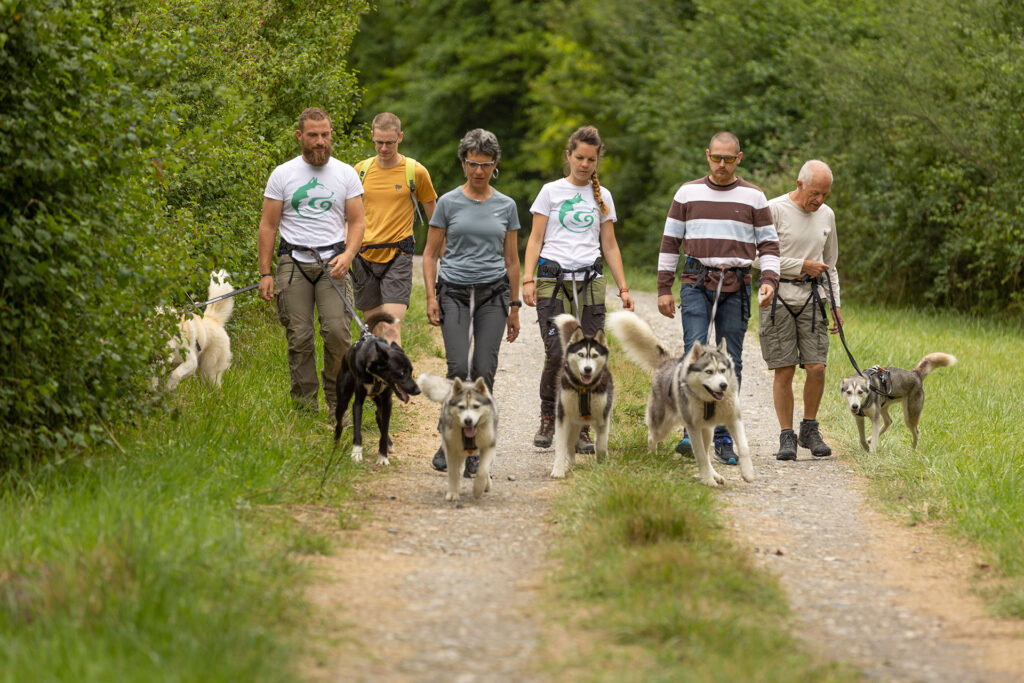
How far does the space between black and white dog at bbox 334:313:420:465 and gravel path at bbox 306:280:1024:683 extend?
33cm

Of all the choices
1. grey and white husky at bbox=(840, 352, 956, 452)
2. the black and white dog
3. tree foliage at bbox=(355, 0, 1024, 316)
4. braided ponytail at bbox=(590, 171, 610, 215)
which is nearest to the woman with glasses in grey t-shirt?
the black and white dog

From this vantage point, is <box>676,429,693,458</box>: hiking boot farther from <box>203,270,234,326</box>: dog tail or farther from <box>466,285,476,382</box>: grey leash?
<box>203,270,234,326</box>: dog tail

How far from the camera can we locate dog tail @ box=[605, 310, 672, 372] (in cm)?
738

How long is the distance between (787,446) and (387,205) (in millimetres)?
3484

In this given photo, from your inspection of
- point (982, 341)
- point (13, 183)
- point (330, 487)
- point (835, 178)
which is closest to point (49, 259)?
point (13, 183)

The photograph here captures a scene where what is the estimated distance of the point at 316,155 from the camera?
719 cm

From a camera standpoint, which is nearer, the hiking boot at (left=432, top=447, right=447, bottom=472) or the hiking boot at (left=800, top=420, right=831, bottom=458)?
the hiking boot at (left=432, top=447, right=447, bottom=472)

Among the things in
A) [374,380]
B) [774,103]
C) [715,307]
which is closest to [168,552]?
[374,380]

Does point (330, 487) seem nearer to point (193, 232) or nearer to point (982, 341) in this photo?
point (193, 232)

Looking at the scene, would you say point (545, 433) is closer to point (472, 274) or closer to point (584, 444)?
point (584, 444)

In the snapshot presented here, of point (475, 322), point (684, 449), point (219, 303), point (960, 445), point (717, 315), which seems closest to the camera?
point (475, 322)

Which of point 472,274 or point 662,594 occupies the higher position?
point 472,274

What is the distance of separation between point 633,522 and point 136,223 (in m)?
3.41

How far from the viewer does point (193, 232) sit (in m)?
7.79
